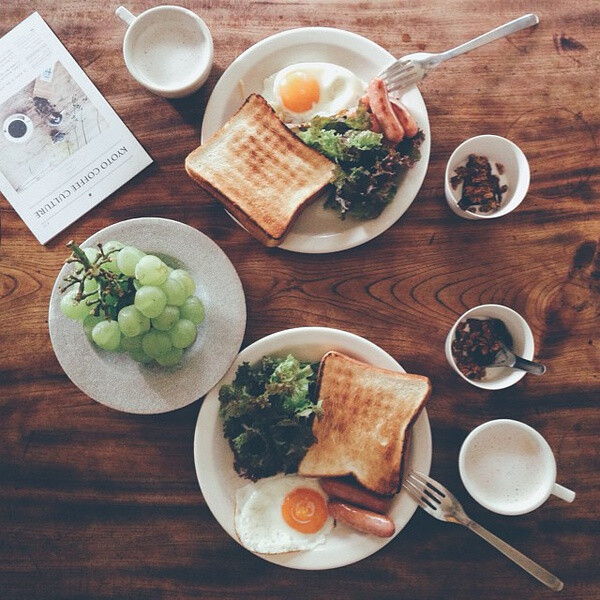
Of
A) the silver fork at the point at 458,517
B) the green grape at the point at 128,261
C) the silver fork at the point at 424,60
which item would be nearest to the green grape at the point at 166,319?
the green grape at the point at 128,261

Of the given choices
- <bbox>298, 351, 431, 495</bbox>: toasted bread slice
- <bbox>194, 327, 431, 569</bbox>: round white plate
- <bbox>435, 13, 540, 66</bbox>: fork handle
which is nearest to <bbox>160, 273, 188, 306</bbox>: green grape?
<bbox>194, 327, 431, 569</bbox>: round white plate

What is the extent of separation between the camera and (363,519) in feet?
4.65

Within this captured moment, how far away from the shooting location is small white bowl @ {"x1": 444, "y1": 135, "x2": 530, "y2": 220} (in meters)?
1.49

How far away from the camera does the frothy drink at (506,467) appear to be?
145 centimetres

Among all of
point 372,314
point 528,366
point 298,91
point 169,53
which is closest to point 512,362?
point 528,366

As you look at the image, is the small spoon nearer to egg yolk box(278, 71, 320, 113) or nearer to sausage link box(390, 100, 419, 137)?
sausage link box(390, 100, 419, 137)

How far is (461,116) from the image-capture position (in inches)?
62.9

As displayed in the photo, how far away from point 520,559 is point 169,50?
5.43 ft

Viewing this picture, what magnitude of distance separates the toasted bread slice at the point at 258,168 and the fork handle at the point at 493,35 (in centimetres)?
44

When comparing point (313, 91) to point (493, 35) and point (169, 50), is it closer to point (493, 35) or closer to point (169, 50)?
point (169, 50)

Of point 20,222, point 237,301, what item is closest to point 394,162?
point 237,301

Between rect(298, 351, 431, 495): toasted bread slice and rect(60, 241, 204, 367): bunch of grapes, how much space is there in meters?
0.39

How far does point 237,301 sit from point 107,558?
851mm

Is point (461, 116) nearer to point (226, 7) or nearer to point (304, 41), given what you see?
point (304, 41)
